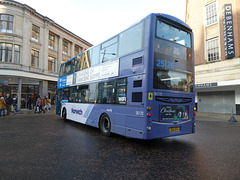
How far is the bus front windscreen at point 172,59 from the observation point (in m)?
5.14

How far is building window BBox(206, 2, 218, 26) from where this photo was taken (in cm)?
1841

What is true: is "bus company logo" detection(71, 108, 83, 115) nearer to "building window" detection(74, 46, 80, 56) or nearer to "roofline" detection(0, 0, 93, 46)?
"roofline" detection(0, 0, 93, 46)

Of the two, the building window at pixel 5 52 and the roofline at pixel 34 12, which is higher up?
the roofline at pixel 34 12

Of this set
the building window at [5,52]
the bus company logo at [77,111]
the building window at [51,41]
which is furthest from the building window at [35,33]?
the bus company logo at [77,111]

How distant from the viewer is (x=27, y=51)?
22031 mm

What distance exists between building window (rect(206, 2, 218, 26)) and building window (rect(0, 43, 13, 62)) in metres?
24.9

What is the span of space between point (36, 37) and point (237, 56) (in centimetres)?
2626

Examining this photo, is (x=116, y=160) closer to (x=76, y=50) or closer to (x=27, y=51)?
(x=27, y=51)

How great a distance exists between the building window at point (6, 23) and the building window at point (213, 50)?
25.0 meters

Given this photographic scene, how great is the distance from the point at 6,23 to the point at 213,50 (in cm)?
2580

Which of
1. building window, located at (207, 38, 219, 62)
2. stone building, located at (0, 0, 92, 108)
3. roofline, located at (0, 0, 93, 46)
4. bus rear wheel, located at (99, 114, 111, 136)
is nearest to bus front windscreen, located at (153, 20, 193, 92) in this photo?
bus rear wheel, located at (99, 114, 111, 136)

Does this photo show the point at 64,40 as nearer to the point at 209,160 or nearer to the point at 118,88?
the point at 118,88

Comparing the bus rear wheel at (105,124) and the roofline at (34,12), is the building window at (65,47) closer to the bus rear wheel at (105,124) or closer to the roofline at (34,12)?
the roofline at (34,12)

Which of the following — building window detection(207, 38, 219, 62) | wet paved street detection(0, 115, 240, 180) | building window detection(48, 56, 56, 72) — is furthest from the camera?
building window detection(48, 56, 56, 72)
